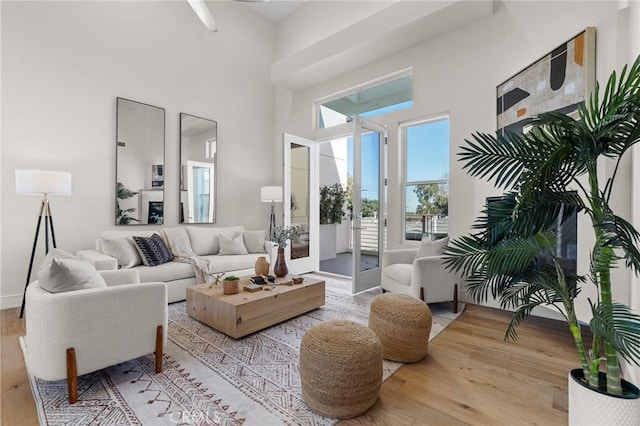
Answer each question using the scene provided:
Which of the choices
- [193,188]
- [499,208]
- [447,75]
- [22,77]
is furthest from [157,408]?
[447,75]

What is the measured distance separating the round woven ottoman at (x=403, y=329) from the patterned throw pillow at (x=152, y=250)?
2.70 metres

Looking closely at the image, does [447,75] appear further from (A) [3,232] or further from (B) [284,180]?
(A) [3,232]

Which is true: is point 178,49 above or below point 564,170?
above

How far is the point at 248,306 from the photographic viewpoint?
100 inches

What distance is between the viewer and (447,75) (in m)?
3.88

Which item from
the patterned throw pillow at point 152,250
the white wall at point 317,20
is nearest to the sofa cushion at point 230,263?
the patterned throw pillow at point 152,250

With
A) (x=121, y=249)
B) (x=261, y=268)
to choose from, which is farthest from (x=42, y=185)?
(x=261, y=268)

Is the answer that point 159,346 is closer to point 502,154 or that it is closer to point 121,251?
point 121,251

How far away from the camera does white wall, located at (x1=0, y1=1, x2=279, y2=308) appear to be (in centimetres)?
328

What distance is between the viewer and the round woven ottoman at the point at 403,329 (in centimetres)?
215

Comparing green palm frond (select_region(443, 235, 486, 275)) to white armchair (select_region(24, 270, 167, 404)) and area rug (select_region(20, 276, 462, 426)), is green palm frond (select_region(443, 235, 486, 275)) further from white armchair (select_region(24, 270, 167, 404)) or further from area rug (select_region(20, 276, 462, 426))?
white armchair (select_region(24, 270, 167, 404))

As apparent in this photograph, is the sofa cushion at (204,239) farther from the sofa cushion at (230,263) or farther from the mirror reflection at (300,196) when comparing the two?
the mirror reflection at (300,196)

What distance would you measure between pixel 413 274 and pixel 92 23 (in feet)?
16.3

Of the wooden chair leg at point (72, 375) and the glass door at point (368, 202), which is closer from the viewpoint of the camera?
the wooden chair leg at point (72, 375)
